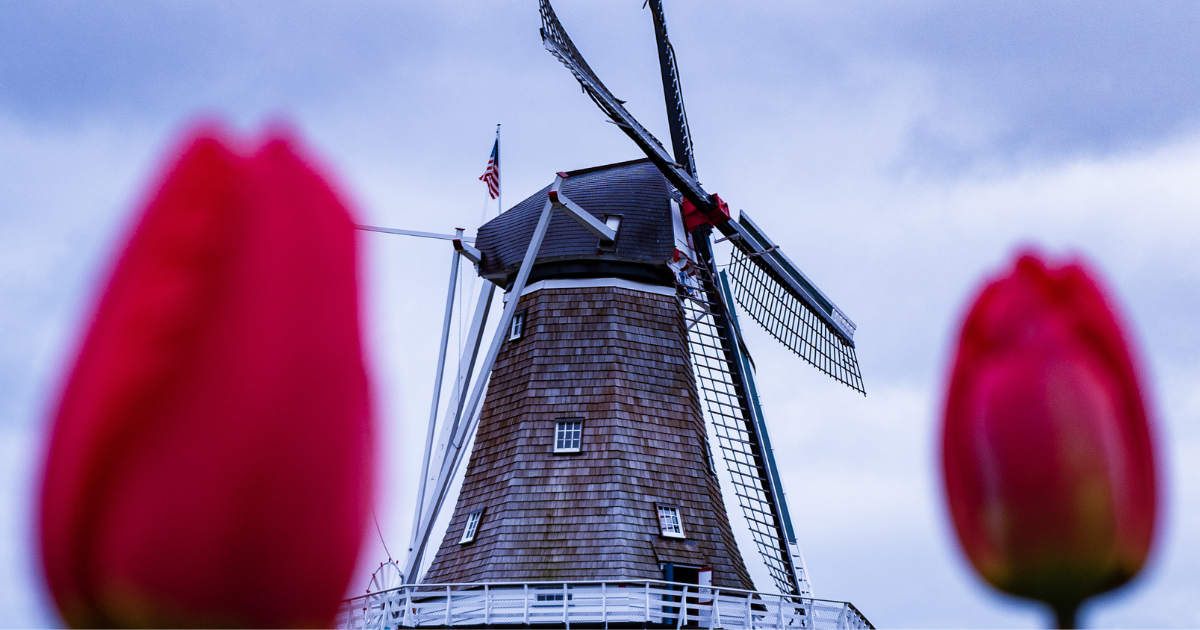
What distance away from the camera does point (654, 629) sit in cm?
1279

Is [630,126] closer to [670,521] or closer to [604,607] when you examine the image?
[670,521]

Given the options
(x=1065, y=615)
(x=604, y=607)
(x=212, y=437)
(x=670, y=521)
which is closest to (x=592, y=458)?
(x=670, y=521)

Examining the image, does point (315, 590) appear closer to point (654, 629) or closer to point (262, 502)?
point (262, 502)

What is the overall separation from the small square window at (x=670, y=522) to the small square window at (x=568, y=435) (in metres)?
1.39

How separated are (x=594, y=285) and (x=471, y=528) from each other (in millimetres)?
3724

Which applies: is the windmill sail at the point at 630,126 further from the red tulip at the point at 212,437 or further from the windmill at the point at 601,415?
the red tulip at the point at 212,437

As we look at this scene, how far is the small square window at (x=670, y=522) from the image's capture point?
14672 millimetres

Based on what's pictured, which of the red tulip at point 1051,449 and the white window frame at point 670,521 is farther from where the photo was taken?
the white window frame at point 670,521

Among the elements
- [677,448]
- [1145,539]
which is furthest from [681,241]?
[1145,539]

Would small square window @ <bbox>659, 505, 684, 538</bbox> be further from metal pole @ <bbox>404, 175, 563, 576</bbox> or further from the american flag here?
the american flag

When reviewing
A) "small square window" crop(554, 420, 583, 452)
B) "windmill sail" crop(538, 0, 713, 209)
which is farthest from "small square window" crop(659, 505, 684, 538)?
"windmill sail" crop(538, 0, 713, 209)

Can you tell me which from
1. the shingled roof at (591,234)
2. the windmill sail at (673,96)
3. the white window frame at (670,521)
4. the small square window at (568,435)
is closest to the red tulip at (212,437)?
the white window frame at (670,521)

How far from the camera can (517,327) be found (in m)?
16.3

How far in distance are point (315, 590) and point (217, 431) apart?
0.16 m
